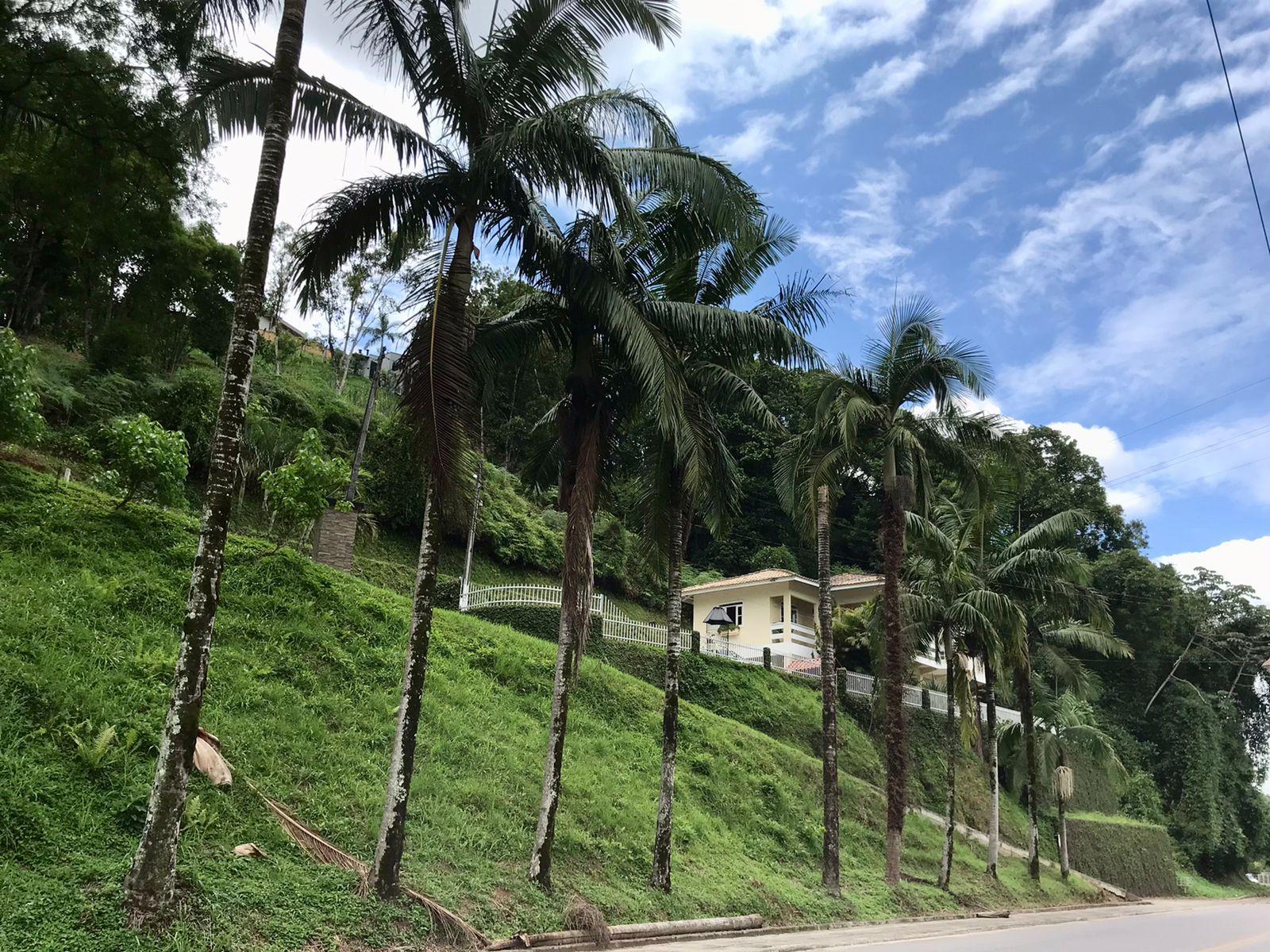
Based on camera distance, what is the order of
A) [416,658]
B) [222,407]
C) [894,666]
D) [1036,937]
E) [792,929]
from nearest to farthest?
[222,407]
[416,658]
[792,929]
[1036,937]
[894,666]

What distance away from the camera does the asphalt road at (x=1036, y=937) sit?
38.3 feet

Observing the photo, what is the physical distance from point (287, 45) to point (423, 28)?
83.7 inches

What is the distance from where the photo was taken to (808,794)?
20859 millimetres

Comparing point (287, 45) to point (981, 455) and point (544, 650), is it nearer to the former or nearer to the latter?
point (544, 650)

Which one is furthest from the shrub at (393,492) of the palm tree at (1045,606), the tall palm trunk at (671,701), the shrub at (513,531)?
the palm tree at (1045,606)

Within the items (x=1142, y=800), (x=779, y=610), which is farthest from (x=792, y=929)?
(x=1142, y=800)

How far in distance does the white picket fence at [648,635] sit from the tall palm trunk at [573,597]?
7352mm

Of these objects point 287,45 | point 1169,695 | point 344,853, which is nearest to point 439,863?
point 344,853

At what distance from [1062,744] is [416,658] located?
26795 mm

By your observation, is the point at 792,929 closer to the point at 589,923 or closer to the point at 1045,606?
the point at 589,923

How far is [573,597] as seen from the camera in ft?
37.9

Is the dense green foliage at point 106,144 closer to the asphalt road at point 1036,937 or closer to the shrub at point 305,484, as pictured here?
the shrub at point 305,484

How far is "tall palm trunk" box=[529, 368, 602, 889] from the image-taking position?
1100 centimetres

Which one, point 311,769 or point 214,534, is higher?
point 214,534
